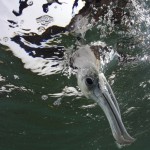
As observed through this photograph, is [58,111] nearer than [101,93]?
No

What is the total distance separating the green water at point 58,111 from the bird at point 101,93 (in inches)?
71.6

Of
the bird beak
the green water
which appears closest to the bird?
the bird beak

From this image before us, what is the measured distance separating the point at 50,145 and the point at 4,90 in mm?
5686

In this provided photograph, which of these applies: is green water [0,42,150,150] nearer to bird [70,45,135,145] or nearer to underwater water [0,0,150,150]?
underwater water [0,0,150,150]

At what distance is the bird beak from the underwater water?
1.27 metres

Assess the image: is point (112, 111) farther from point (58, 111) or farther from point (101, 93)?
point (58, 111)

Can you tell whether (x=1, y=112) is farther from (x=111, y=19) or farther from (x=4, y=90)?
(x=111, y=19)

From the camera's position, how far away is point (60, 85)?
773 cm

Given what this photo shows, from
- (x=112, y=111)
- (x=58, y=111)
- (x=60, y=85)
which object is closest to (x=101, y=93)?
(x=112, y=111)

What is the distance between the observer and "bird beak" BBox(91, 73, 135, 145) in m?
4.32

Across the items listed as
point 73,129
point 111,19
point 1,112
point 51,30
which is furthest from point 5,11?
point 73,129

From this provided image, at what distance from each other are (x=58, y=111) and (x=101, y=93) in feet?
16.6

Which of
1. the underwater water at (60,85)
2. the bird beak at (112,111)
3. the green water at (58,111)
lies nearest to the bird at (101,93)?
the bird beak at (112,111)

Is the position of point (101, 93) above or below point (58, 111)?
below
